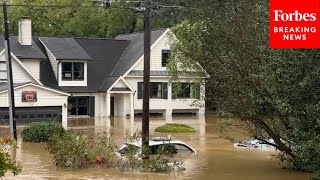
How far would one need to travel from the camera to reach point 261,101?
20906 millimetres

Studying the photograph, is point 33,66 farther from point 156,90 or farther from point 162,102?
point 162,102

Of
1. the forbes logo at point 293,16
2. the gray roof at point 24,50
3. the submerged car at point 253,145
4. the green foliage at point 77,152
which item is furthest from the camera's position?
the gray roof at point 24,50

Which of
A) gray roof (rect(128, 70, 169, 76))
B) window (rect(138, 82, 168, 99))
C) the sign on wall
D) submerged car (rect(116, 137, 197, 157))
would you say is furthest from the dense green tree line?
submerged car (rect(116, 137, 197, 157))

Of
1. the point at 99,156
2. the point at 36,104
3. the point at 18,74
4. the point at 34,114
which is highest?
the point at 18,74

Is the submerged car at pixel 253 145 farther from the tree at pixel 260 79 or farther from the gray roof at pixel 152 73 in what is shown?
the gray roof at pixel 152 73

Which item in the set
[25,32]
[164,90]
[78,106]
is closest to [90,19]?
[164,90]

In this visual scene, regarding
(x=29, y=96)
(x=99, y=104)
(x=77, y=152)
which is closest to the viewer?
(x=77, y=152)

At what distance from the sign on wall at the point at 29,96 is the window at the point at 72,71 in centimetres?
520

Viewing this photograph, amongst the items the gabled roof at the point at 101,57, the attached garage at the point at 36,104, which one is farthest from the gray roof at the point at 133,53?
the attached garage at the point at 36,104

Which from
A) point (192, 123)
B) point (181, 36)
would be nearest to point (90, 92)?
point (192, 123)

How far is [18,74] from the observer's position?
152 ft

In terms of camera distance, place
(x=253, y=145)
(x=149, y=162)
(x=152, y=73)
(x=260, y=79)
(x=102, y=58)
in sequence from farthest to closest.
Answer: (x=102, y=58) → (x=152, y=73) → (x=253, y=145) → (x=149, y=162) → (x=260, y=79)

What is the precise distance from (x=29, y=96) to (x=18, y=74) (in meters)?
2.42

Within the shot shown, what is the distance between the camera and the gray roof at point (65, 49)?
4966 centimetres
